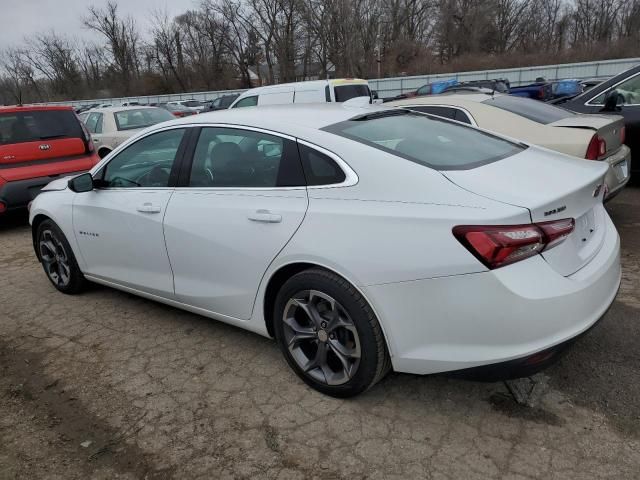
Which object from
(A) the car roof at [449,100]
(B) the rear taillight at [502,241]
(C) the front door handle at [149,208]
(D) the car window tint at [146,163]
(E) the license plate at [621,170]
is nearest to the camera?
(B) the rear taillight at [502,241]

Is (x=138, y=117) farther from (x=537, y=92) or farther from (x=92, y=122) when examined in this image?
(x=537, y=92)

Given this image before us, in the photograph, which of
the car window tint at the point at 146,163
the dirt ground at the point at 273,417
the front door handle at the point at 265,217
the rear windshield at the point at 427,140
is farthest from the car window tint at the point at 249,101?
the front door handle at the point at 265,217

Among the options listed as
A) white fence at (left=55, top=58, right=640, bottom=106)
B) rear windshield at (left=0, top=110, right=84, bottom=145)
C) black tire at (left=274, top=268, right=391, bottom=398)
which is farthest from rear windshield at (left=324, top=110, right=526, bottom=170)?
white fence at (left=55, top=58, right=640, bottom=106)

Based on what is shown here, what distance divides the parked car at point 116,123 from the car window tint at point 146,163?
626cm

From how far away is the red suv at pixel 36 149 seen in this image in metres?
6.86

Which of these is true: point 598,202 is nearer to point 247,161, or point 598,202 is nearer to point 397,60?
point 247,161

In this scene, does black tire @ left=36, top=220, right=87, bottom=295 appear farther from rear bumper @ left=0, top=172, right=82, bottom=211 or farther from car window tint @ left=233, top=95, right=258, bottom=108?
car window tint @ left=233, top=95, right=258, bottom=108

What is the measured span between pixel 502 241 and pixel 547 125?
3415mm

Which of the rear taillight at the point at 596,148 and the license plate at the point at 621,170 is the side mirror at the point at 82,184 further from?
the license plate at the point at 621,170

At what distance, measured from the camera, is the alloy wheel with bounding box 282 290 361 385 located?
101 inches

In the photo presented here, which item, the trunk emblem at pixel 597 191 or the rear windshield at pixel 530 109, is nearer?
the trunk emblem at pixel 597 191

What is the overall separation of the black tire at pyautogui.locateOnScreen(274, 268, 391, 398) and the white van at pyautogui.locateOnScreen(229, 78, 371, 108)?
7.30 meters

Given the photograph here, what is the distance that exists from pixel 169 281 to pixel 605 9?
6177 cm

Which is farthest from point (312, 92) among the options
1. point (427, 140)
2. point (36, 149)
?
point (427, 140)
